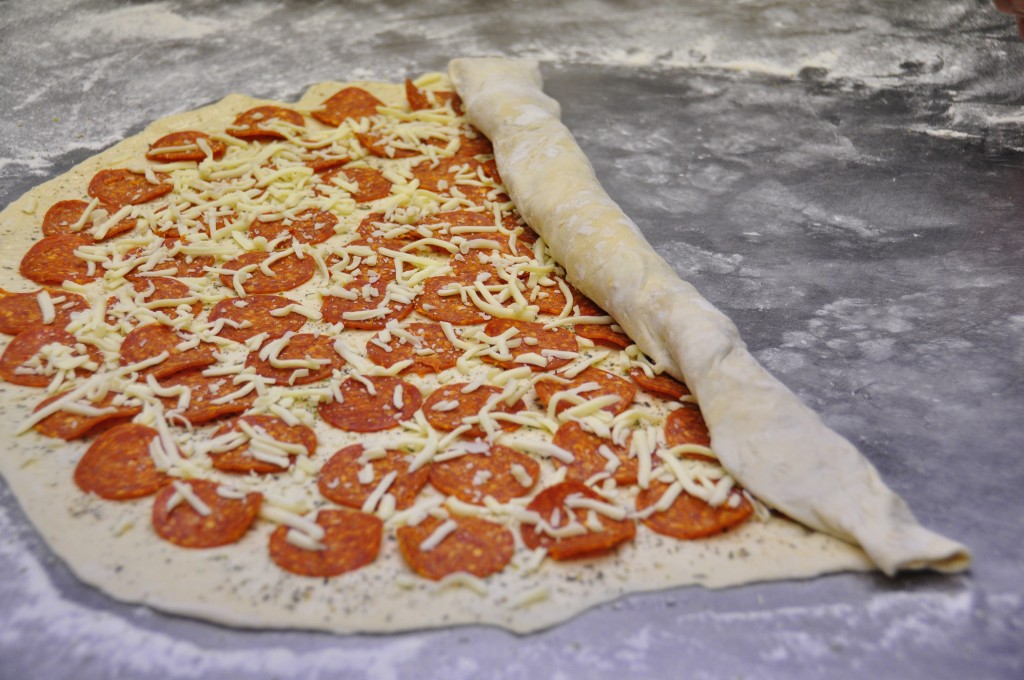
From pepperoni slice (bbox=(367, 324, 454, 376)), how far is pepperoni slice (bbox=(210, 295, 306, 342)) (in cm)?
29

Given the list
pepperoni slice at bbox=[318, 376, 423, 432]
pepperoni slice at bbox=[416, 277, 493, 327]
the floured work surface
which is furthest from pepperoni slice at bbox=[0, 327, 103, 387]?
pepperoni slice at bbox=[416, 277, 493, 327]

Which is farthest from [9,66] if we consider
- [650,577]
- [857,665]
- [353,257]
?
[857,665]

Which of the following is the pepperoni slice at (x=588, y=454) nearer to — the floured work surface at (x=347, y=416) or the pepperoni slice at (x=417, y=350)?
the floured work surface at (x=347, y=416)

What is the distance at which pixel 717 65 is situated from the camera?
15.0 ft

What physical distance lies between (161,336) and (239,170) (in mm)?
1068

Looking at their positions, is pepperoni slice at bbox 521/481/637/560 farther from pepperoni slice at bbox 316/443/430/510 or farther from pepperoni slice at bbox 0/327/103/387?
pepperoni slice at bbox 0/327/103/387

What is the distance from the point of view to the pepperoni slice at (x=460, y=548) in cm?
192

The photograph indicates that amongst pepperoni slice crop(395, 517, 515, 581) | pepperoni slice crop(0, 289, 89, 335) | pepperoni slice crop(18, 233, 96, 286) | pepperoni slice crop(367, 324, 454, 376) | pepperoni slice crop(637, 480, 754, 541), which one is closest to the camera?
pepperoni slice crop(395, 517, 515, 581)

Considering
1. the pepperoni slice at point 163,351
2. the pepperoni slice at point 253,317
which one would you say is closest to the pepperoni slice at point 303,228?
the pepperoni slice at point 253,317

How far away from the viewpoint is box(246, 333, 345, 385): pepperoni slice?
8.11ft

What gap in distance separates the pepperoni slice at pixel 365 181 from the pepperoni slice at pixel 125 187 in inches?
24.8

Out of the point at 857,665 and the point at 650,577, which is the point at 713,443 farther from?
the point at 857,665

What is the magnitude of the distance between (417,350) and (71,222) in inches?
59.7

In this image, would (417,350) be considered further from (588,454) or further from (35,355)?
(35,355)
